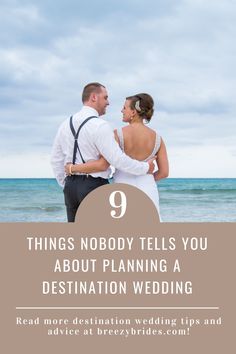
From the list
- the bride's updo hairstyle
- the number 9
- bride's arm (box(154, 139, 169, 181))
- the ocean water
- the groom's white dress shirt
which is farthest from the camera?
the ocean water

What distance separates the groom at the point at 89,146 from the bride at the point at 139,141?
0.28 feet

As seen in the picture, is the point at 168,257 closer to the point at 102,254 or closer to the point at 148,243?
the point at 148,243

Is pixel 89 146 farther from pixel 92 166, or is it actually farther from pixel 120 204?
pixel 120 204

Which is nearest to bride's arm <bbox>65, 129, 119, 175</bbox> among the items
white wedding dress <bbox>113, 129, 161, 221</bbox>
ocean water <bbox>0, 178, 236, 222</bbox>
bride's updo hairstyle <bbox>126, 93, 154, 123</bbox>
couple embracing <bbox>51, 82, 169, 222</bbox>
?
couple embracing <bbox>51, 82, 169, 222</bbox>

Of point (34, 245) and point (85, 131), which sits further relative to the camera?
point (85, 131)

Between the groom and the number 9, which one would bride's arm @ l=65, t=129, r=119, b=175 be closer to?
the groom

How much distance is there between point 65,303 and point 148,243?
0.63 m

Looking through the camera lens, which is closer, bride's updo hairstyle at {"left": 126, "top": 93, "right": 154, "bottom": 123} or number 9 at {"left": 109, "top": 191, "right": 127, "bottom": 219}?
number 9 at {"left": 109, "top": 191, "right": 127, "bottom": 219}

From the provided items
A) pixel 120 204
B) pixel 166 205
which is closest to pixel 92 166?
pixel 120 204

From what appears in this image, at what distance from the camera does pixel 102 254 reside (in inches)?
134

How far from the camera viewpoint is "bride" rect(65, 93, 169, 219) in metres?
3.85

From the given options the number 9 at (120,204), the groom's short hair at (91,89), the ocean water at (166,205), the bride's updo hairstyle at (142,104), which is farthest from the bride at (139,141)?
the ocean water at (166,205)

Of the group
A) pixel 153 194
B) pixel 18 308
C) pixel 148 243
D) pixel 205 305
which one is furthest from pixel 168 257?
pixel 18 308

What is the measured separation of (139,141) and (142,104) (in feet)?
0.85
